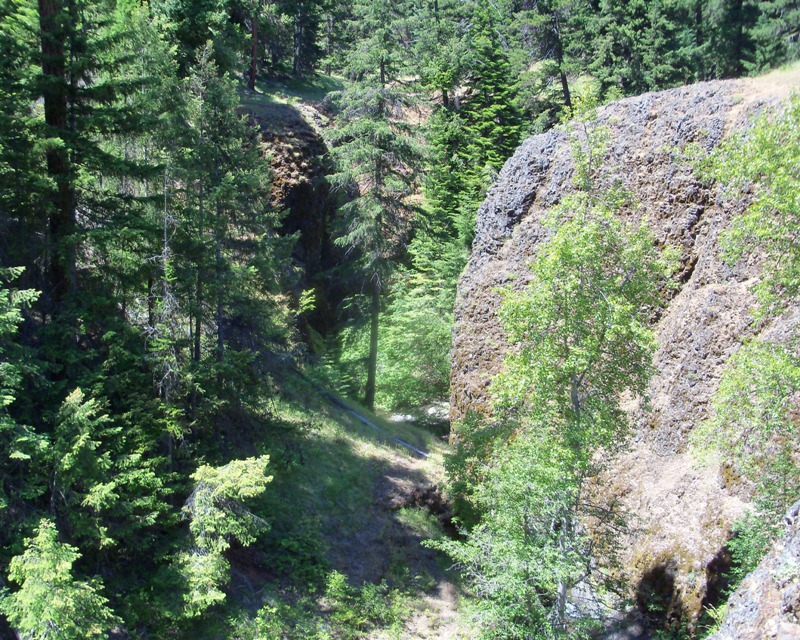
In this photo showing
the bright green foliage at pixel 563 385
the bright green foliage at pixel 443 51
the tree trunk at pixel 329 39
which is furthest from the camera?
the tree trunk at pixel 329 39

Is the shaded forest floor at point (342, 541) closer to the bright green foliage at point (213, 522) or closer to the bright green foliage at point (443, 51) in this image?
the bright green foliage at point (213, 522)

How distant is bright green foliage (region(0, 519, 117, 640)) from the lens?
809 cm

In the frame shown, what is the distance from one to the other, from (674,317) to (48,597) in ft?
42.1

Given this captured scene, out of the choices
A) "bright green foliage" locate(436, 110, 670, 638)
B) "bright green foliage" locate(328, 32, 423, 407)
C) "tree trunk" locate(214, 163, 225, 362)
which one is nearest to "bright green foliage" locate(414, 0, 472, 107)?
"bright green foliage" locate(328, 32, 423, 407)

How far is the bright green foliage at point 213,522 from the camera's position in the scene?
11.0 m

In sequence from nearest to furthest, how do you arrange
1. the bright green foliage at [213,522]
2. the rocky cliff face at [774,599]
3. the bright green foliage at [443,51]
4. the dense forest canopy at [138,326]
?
1. the rocky cliff face at [774,599]
2. the dense forest canopy at [138,326]
3. the bright green foliage at [213,522]
4. the bright green foliage at [443,51]

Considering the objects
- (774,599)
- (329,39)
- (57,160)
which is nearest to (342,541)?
(57,160)

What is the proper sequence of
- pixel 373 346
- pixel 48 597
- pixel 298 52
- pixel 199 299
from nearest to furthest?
pixel 48 597 < pixel 199 299 < pixel 373 346 < pixel 298 52

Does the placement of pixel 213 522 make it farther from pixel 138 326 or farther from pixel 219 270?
pixel 219 270

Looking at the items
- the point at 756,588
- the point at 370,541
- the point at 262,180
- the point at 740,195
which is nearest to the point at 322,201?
the point at 262,180

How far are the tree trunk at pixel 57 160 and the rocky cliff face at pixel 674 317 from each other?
8465mm

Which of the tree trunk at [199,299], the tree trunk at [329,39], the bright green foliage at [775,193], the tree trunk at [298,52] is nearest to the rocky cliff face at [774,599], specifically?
the bright green foliage at [775,193]

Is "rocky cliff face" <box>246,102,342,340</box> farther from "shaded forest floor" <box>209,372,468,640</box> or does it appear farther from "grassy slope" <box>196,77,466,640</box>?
"shaded forest floor" <box>209,372,468,640</box>

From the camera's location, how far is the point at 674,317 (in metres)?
13.8
